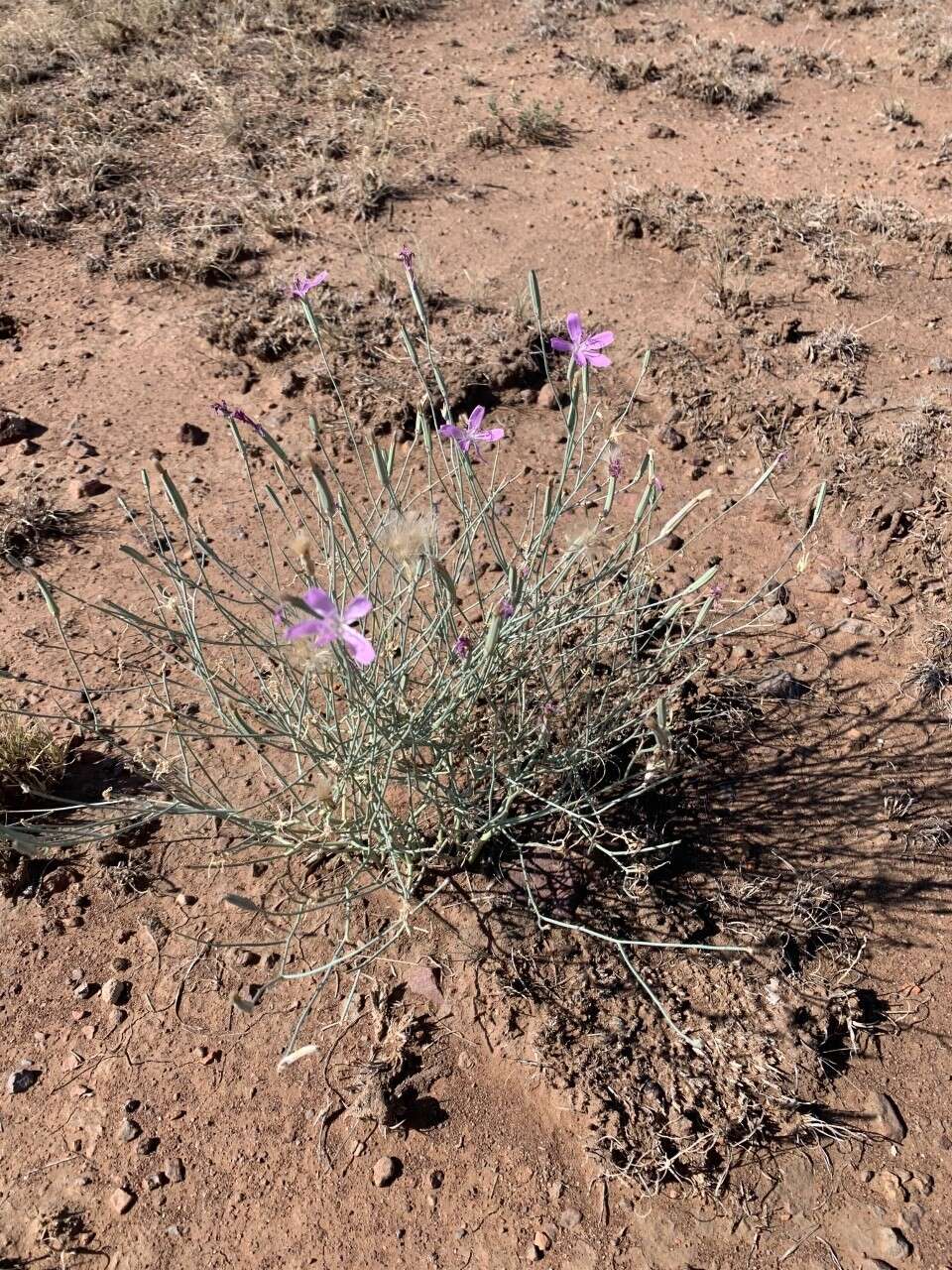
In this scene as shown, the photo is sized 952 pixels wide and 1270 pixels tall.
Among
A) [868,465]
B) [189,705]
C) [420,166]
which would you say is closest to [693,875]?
[189,705]

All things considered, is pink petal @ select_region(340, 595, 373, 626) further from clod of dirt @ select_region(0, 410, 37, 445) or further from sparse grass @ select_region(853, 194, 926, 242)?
sparse grass @ select_region(853, 194, 926, 242)

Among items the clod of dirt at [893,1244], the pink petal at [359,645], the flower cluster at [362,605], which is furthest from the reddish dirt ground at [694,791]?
the pink petal at [359,645]

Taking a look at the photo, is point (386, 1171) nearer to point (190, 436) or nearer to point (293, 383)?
point (190, 436)

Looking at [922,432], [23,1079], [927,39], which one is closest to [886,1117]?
[23,1079]

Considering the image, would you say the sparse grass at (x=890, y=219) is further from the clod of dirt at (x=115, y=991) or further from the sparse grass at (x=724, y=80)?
the clod of dirt at (x=115, y=991)

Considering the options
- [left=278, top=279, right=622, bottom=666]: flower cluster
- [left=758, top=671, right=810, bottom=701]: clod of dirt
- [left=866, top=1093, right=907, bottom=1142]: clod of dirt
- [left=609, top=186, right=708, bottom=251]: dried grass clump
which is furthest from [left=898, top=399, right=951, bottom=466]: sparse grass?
[left=866, top=1093, right=907, bottom=1142]: clod of dirt
